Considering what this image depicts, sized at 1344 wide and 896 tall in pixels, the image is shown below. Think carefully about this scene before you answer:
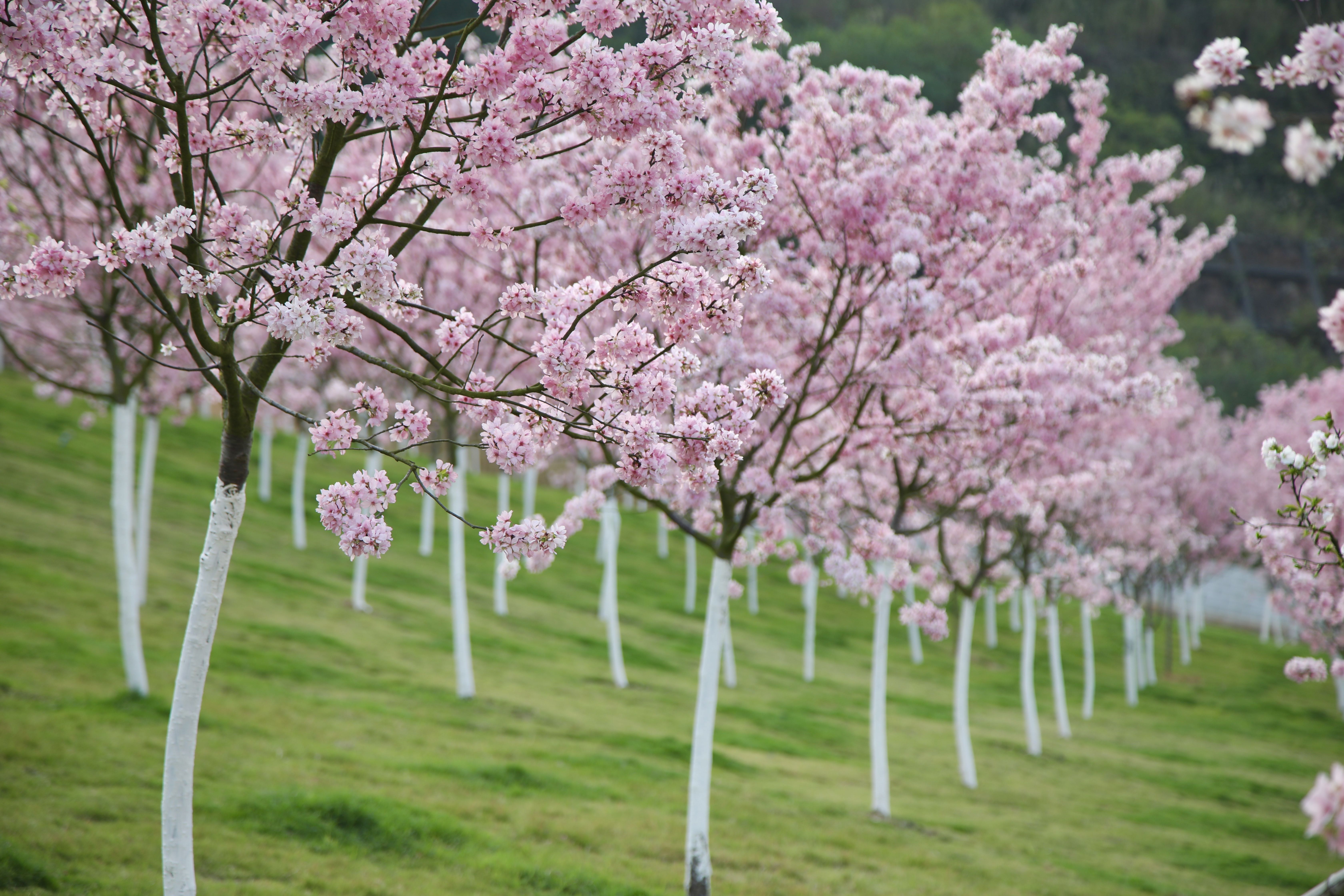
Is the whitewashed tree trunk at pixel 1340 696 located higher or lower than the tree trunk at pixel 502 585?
lower

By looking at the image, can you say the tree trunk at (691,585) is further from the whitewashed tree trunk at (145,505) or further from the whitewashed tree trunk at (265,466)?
the whitewashed tree trunk at (145,505)

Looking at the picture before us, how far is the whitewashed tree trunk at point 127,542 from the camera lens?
14594mm

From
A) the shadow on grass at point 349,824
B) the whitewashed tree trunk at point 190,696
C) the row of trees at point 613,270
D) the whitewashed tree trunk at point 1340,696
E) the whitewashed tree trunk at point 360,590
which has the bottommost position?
the shadow on grass at point 349,824

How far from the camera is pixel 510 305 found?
5.96 m

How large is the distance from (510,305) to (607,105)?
1360 mm

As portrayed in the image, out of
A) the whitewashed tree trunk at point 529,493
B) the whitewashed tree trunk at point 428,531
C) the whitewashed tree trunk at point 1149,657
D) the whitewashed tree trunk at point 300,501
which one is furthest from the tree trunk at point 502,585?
the whitewashed tree trunk at point 1149,657

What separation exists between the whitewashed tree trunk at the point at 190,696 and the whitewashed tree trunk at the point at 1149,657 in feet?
149

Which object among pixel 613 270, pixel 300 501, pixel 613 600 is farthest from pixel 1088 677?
pixel 300 501

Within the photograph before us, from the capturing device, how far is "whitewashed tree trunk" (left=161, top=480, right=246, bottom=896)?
5.83 m

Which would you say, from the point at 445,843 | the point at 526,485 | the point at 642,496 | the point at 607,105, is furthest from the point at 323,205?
the point at 526,485

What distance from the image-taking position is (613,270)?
12766mm

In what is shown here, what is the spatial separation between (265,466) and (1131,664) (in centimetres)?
3652

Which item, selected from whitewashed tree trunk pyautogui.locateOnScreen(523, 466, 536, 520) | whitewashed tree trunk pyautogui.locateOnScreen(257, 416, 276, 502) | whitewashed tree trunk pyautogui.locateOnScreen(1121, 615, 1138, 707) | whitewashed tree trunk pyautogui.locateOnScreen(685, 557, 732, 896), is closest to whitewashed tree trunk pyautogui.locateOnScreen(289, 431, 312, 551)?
whitewashed tree trunk pyautogui.locateOnScreen(257, 416, 276, 502)

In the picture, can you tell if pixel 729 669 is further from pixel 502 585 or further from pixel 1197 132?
pixel 1197 132
